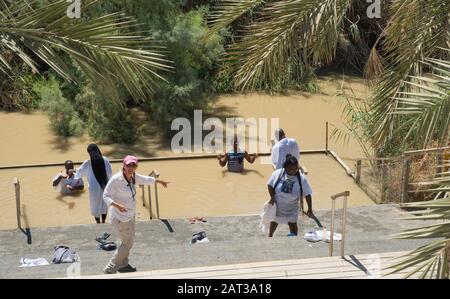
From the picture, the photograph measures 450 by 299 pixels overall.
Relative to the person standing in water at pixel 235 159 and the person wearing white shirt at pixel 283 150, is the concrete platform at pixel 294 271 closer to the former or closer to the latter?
the person wearing white shirt at pixel 283 150

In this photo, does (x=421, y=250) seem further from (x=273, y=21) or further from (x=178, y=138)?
(x=178, y=138)

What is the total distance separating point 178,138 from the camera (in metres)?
14.2

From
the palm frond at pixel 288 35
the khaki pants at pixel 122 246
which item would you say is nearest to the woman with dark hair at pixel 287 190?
the palm frond at pixel 288 35

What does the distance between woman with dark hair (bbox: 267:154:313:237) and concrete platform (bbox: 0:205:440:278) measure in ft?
0.86

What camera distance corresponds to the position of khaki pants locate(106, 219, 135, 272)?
6102mm

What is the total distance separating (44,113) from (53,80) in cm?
84

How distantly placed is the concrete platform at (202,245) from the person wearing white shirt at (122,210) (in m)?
0.21

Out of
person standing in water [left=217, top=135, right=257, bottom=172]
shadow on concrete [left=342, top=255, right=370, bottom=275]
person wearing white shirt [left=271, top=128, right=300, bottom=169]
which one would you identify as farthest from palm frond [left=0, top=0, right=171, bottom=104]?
person standing in water [left=217, top=135, right=257, bottom=172]

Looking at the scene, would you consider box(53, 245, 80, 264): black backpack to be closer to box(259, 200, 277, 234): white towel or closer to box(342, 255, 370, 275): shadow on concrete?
box(259, 200, 277, 234): white towel

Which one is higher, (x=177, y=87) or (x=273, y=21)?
(x=273, y=21)

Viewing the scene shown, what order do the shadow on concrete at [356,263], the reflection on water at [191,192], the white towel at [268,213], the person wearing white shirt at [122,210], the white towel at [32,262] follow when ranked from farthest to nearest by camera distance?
the reflection on water at [191,192], the white towel at [268,213], the white towel at [32,262], the person wearing white shirt at [122,210], the shadow on concrete at [356,263]

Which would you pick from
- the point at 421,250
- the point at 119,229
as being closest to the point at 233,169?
the point at 119,229

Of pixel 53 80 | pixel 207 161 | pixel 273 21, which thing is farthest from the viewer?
pixel 53 80

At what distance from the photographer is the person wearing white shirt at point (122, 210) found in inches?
240
